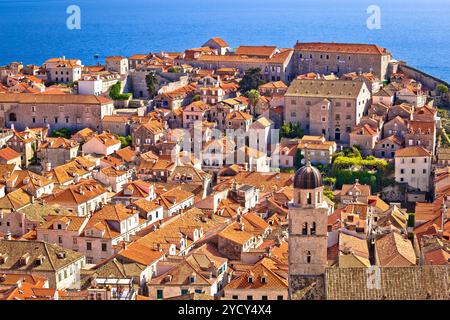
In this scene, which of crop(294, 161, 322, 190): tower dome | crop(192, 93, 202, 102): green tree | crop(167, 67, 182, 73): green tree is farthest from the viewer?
crop(167, 67, 182, 73): green tree

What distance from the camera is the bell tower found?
18062mm

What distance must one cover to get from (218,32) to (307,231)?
395 feet

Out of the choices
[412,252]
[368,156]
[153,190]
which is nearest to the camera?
[412,252]

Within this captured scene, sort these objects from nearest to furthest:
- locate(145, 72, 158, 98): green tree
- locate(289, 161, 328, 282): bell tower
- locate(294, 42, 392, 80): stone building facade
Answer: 1. locate(289, 161, 328, 282): bell tower
2. locate(145, 72, 158, 98): green tree
3. locate(294, 42, 392, 80): stone building facade

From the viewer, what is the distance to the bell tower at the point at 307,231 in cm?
1806

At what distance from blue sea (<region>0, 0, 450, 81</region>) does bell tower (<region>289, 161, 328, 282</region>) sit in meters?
61.0

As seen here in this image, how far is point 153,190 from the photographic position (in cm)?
3472

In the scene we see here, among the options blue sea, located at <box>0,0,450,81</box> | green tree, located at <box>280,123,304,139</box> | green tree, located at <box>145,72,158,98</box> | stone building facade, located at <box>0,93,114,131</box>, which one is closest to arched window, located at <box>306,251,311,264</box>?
green tree, located at <box>280,123,304,139</box>

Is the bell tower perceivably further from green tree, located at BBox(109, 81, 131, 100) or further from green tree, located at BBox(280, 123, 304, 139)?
green tree, located at BBox(109, 81, 131, 100)

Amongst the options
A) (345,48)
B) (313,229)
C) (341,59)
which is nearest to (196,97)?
(341,59)

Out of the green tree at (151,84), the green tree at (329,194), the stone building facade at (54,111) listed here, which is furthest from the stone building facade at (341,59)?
the green tree at (329,194)
